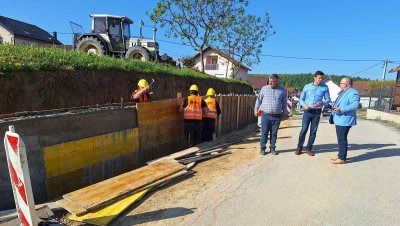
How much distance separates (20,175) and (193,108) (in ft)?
17.2

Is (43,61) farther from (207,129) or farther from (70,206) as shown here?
(207,129)

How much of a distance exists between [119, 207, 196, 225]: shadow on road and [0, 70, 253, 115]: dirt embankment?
3.78m

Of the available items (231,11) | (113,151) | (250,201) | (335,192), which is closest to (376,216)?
(335,192)

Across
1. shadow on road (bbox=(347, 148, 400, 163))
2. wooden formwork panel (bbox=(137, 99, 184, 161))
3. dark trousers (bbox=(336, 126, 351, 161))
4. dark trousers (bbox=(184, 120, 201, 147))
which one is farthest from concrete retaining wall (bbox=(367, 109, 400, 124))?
wooden formwork panel (bbox=(137, 99, 184, 161))

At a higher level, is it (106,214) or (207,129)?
(207,129)

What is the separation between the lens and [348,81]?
20.3ft

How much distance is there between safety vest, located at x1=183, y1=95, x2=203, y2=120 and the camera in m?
7.96

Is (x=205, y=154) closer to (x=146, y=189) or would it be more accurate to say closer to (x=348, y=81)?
(x=146, y=189)

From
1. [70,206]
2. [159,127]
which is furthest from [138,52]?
[70,206]

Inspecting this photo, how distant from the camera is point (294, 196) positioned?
15.3 ft

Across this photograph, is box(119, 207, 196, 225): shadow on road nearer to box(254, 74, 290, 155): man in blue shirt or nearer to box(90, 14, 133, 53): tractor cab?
box(254, 74, 290, 155): man in blue shirt

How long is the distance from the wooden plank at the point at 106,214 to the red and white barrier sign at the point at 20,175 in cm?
73

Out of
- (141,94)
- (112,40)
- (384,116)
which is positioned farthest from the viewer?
(384,116)

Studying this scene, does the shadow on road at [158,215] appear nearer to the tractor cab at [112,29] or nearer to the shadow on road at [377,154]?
the shadow on road at [377,154]
